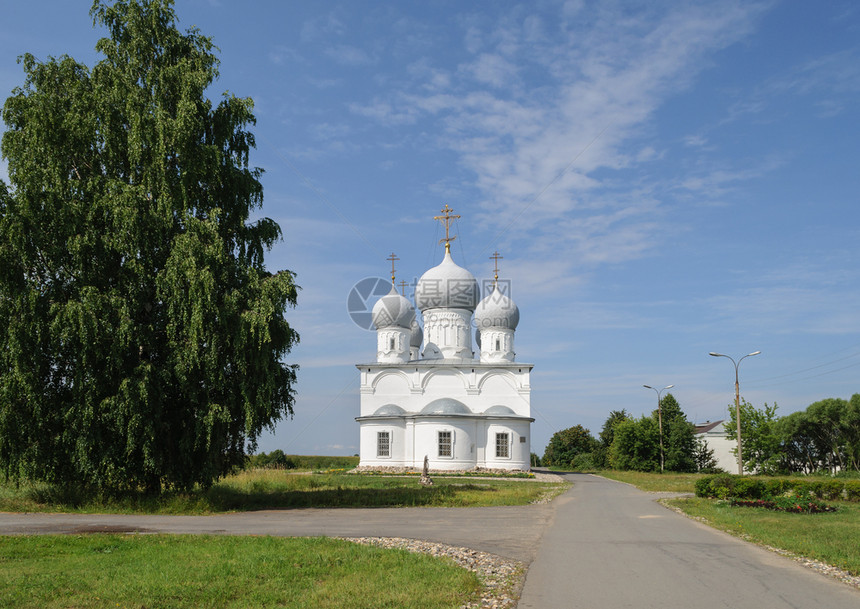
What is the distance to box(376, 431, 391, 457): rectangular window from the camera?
44.5m

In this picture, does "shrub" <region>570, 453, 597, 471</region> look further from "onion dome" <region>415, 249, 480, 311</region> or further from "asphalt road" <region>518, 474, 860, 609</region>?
"asphalt road" <region>518, 474, 860, 609</region>

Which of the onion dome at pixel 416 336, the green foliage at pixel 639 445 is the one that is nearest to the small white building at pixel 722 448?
the green foliage at pixel 639 445

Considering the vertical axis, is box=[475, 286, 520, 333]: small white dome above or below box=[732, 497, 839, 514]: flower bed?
above

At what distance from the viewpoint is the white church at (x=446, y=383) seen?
43094 mm

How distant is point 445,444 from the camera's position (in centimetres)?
4266

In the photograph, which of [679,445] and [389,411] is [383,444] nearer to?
[389,411]

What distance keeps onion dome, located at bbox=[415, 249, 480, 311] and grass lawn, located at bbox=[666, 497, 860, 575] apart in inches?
1198

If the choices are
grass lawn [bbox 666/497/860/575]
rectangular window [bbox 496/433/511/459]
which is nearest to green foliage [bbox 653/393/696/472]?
rectangular window [bbox 496/433/511/459]

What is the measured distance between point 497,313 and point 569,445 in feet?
116

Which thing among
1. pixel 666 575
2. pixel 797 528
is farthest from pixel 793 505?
pixel 666 575

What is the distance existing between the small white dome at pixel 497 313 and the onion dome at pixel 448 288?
3.93ft

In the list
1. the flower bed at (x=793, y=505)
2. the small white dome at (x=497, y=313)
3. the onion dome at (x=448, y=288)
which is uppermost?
the onion dome at (x=448, y=288)

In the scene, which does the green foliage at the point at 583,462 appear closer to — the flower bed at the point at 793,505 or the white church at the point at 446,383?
the white church at the point at 446,383

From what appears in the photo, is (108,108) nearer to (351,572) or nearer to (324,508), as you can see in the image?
(324,508)
